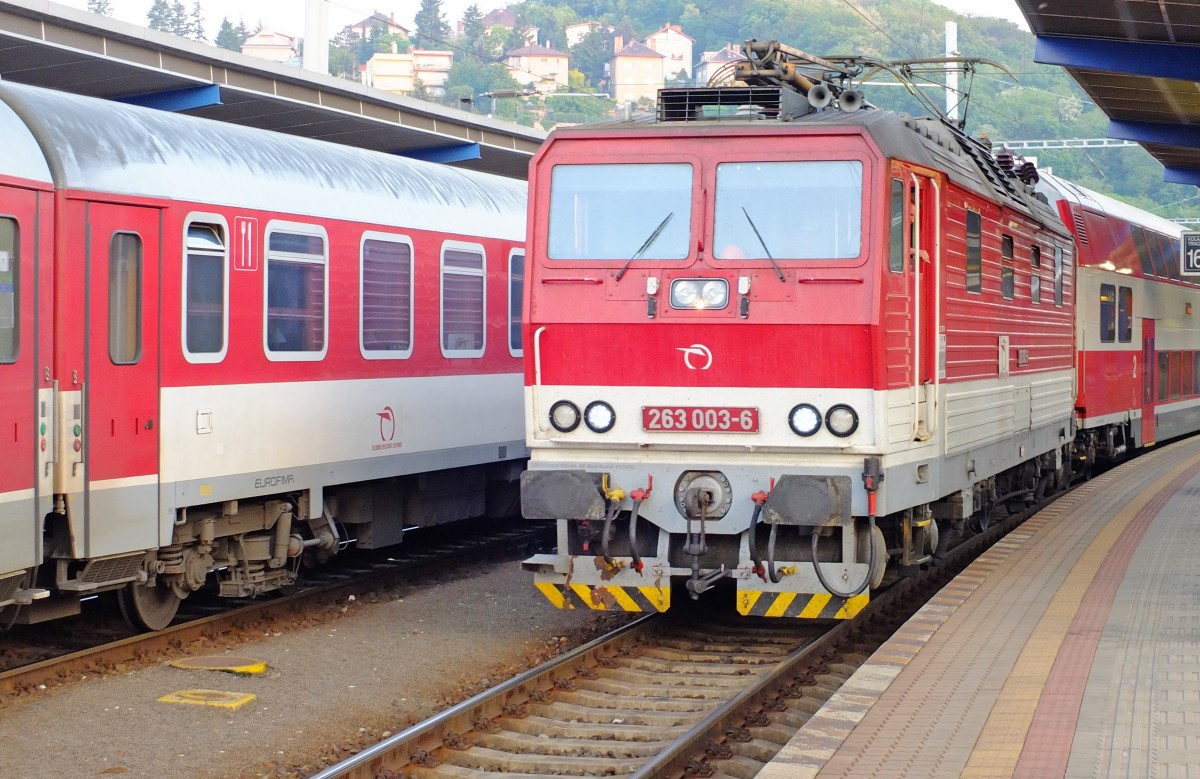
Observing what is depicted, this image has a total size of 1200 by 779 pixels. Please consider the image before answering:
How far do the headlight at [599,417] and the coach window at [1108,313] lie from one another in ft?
39.0

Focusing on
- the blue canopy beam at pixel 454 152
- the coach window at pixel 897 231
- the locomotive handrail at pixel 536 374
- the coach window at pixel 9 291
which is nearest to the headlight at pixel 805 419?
the coach window at pixel 897 231

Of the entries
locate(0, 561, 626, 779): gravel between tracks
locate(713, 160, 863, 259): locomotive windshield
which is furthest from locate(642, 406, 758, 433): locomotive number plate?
locate(0, 561, 626, 779): gravel between tracks

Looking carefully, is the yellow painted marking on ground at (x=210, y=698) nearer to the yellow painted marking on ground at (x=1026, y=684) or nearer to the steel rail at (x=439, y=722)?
the steel rail at (x=439, y=722)

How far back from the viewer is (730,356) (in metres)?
8.52

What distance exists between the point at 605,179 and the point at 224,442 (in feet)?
10.6

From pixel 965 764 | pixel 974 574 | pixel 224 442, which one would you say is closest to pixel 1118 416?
pixel 974 574

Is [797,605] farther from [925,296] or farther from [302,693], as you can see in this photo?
[302,693]

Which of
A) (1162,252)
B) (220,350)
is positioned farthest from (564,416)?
(1162,252)

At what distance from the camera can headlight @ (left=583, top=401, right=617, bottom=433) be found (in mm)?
8727

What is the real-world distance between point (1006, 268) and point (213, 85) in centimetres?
1285

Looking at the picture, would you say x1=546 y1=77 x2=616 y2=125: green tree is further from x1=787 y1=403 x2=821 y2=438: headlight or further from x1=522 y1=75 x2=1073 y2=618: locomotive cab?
x1=787 y1=403 x2=821 y2=438: headlight

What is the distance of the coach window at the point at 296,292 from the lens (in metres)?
10.2

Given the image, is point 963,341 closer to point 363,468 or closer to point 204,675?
point 363,468

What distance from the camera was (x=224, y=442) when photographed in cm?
970
